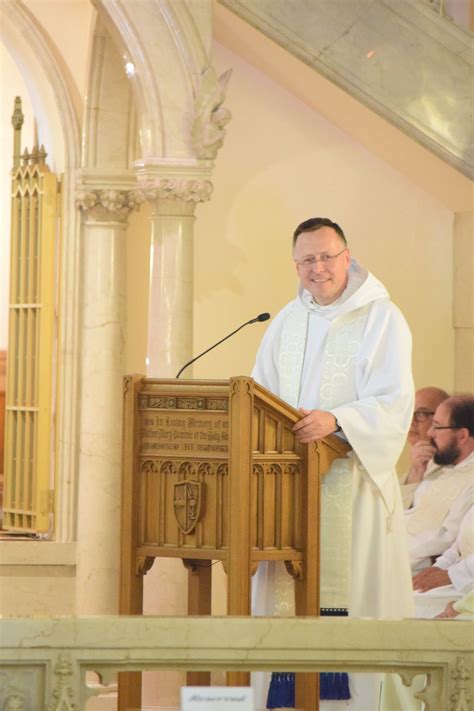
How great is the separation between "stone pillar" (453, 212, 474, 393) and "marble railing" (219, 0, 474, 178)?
3.01 ft

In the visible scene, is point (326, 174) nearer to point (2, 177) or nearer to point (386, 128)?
point (386, 128)

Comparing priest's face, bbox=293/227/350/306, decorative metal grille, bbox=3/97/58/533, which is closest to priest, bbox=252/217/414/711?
priest's face, bbox=293/227/350/306

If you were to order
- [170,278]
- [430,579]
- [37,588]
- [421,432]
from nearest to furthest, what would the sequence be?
1. [430,579]
2. [170,278]
3. [37,588]
4. [421,432]

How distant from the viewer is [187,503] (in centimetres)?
713

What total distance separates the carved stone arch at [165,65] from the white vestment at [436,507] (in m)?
2.59

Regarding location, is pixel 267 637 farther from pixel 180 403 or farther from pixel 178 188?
pixel 178 188

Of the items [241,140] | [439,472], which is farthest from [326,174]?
[439,472]

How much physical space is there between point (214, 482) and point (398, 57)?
3631mm

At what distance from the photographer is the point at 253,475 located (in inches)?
280

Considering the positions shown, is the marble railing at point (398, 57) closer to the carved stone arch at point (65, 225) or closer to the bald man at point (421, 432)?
the carved stone arch at point (65, 225)

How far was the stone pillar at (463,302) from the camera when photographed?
1059 cm

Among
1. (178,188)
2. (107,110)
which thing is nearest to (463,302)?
(178,188)

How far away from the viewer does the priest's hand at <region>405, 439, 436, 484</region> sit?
33.3 ft

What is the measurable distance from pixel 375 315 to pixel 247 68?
122 inches
